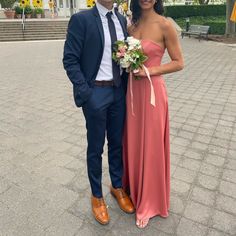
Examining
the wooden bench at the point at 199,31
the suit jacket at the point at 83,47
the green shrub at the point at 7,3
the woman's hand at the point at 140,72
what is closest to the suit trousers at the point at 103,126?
the suit jacket at the point at 83,47

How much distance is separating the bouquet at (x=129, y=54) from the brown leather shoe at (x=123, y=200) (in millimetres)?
1293

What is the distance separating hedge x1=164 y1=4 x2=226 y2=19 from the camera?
28.3 metres

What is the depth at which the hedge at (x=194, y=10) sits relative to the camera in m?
28.3

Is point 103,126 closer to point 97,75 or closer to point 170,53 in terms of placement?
point 97,75

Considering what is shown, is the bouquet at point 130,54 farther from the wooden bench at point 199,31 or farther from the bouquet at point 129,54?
the wooden bench at point 199,31

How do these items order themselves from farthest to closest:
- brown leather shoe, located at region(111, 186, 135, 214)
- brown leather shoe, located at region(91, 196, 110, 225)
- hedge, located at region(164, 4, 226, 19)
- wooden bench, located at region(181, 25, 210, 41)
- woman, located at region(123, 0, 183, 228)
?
hedge, located at region(164, 4, 226, 19) → wooden bench, located at region(181, 25, 210, 41) → brown leather shoe, located at region(111, 186, 135, 214) → brown leather shoe, located at region(91, 196, 110, 225) → woman, located at region(123, 0, 183, 228)

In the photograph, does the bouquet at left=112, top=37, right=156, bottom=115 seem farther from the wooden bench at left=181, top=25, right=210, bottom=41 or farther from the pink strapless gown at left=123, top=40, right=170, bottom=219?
the wooden bench at left=181, top=25, right=210, bottom=41

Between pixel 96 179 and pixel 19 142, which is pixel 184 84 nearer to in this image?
pixel 19 142

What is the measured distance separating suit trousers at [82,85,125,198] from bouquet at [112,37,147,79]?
276mm

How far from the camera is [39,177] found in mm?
3652

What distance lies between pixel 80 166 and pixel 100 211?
3.51 feet

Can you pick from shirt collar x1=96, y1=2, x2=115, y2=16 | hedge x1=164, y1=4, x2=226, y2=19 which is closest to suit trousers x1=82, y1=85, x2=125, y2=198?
shirt collar x1=96, y1=2, x2=115, y2=16

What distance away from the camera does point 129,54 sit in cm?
234

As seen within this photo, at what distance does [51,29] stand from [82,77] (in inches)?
797
